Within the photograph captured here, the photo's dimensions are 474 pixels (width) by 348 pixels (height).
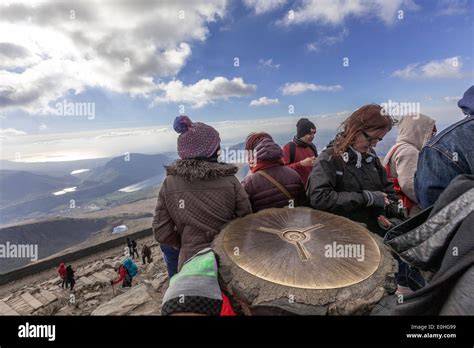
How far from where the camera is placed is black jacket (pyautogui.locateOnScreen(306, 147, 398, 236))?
8.30 ft

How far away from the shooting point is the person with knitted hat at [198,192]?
248 centimetres

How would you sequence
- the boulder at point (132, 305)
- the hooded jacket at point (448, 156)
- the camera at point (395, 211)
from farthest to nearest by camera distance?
the boulder at point (132, 305) → the camera at point (395, 211) → the hooded jacket at point (448, 156)

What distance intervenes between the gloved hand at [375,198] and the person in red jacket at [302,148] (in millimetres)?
1728

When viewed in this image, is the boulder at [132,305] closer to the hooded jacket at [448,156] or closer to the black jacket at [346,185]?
the black jacket at [346,185]

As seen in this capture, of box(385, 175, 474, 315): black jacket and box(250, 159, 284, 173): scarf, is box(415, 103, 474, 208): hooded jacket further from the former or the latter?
box(250, 159, 284, 173): scarf

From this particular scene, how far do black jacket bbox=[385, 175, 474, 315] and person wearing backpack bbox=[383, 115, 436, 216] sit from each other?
2.50 m

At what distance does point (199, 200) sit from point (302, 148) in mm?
3065

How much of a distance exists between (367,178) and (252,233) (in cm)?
162
